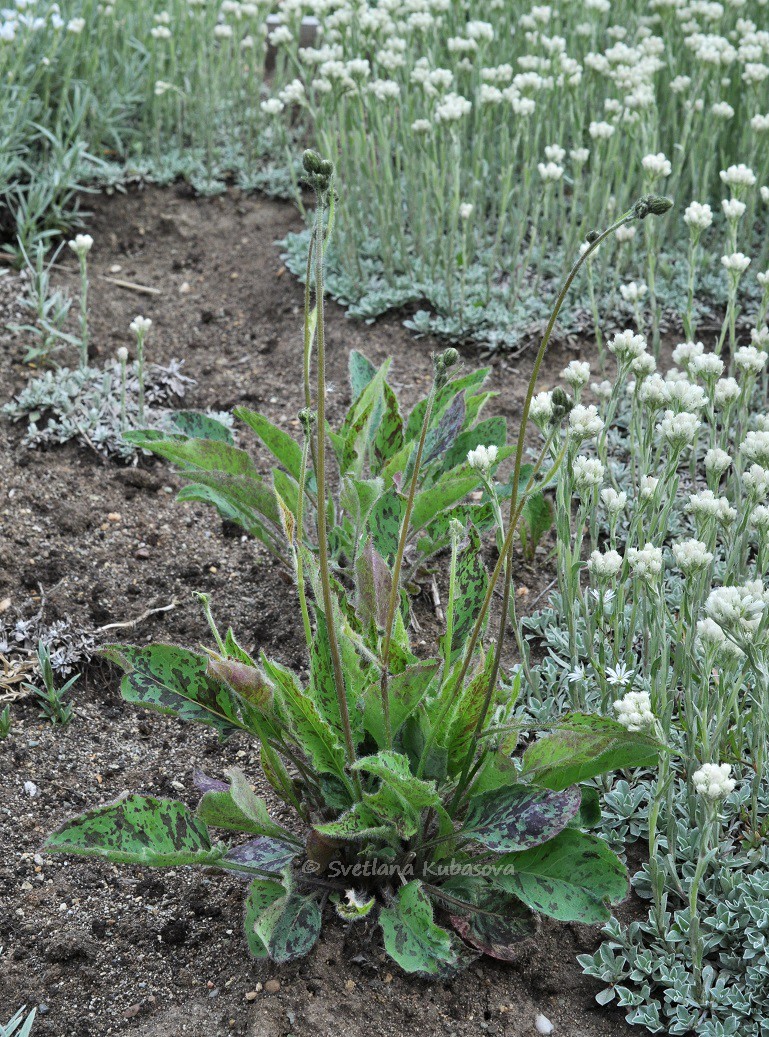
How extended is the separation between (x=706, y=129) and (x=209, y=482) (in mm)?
2507

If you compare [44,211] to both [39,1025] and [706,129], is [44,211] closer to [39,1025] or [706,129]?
[706,129]

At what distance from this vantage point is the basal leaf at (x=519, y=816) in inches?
71.0

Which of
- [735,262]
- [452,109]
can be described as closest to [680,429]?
[735,262]

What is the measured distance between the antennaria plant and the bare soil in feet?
0.36

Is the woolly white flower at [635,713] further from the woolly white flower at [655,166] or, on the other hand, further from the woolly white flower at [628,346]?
the woolly white flower at [655,166]

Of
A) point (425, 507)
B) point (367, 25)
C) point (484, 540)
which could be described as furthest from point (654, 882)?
point (367, 25)

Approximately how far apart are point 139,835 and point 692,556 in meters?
1.08

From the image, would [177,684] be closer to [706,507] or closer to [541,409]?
[541,409]

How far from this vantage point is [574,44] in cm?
440

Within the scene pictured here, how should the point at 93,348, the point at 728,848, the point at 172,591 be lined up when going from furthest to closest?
the point at 93,348 → the point at 172,591 → the point at 728,848

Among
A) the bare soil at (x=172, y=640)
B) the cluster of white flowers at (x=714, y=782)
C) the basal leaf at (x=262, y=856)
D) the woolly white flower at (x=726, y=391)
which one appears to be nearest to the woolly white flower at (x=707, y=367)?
the woolly white flower at (x=726, y=391)

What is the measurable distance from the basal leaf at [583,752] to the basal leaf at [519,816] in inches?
2.0

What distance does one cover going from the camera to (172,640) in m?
2.77

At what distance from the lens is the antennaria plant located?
180 cm
